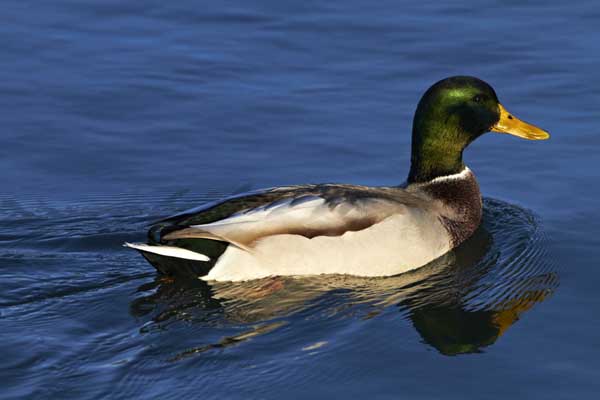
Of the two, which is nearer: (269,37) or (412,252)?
(412,252)

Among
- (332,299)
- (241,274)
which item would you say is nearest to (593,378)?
(332,299)

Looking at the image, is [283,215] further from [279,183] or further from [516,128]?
[516,128]

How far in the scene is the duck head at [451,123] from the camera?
33.4 feet

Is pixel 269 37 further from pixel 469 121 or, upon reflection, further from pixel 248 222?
pixel 248 222

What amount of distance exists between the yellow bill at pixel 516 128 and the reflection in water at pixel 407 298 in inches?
41.0

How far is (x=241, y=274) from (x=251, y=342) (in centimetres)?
117

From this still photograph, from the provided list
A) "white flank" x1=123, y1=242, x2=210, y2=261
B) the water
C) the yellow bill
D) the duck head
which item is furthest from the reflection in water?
the yellow bill

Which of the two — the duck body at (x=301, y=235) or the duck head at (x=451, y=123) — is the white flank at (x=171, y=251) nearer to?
the duck body at (x=301, y=235)

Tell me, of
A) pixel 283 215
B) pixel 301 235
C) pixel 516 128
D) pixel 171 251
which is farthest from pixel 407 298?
pixel 516 128

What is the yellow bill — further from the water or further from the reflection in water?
the reflection in water

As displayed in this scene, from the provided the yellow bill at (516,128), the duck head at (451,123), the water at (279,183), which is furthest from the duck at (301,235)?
the yellow bill at (516,128)

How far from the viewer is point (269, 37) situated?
13578mm

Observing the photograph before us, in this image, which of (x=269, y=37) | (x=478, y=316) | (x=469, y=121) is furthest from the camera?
(x=269, y=37)

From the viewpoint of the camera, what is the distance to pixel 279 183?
10.8 m
